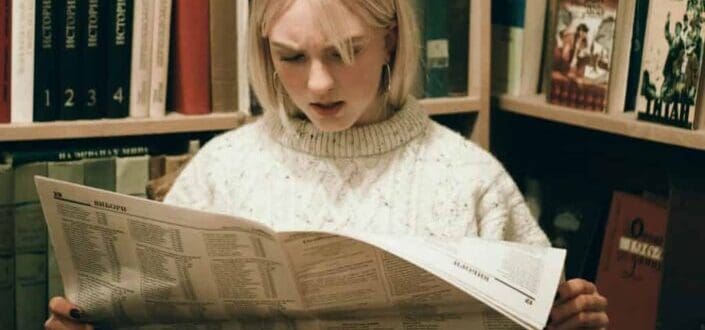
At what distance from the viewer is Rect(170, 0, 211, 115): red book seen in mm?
1314

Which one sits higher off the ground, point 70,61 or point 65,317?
point 70,61

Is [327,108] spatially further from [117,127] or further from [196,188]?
[117,127]

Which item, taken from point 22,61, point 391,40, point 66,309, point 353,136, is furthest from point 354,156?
point 22,61

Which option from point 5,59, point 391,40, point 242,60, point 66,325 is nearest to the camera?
point 66,325

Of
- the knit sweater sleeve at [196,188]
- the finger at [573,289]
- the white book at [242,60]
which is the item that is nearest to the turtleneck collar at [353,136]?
the knit sweater sleeve at [196,188]

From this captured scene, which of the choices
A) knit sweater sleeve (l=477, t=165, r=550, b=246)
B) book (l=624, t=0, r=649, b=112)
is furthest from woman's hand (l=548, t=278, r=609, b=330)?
book (l=624, t=0, r=649, b=112)

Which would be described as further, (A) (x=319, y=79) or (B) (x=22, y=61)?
(B) (x=22, y=61)

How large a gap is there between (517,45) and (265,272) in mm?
805

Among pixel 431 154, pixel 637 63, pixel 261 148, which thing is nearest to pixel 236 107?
pixel 261 148

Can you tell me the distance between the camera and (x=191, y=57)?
1325 mm

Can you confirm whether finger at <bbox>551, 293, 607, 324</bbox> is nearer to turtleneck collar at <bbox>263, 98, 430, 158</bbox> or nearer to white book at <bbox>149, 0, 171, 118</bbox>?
turtleneck collar at <bbox>263, 98, 430, 158</bbox>

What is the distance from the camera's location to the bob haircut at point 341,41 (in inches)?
39.0

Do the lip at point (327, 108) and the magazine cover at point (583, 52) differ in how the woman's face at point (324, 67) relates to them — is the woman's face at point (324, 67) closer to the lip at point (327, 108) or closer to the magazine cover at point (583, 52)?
the lip at point (327, 108)

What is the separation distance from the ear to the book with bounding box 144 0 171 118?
15.3 inches
